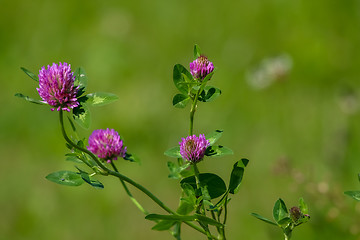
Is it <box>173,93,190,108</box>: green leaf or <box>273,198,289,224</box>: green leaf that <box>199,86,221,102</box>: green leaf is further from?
<box>273,198,289,224</box>: green leaf

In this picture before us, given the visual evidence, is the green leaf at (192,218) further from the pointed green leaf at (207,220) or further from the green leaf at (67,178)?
the green leaf at (67,178)

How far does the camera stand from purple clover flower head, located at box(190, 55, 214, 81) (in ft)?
3.44

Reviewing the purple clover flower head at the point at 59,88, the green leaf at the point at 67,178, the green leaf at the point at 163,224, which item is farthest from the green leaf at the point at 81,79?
the green leaf at the point at 163,224

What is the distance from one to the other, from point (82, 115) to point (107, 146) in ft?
0.23

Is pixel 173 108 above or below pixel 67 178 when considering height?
above

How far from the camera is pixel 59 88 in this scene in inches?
39.5

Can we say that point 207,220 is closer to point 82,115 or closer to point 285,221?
point 285,221

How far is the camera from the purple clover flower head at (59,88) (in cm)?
100

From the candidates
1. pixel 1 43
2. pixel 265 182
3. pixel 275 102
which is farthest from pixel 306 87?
pixel 1 43

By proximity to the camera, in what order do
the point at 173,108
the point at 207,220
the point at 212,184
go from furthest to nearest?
the point at 173,108 → the point at 212,184 → the point at 207,220

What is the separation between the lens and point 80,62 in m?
3.62

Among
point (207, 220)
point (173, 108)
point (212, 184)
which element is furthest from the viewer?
point (173, 108)

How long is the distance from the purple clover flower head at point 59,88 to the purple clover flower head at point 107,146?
0.09 metres

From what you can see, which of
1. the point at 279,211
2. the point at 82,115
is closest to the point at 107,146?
the point at 82,115
